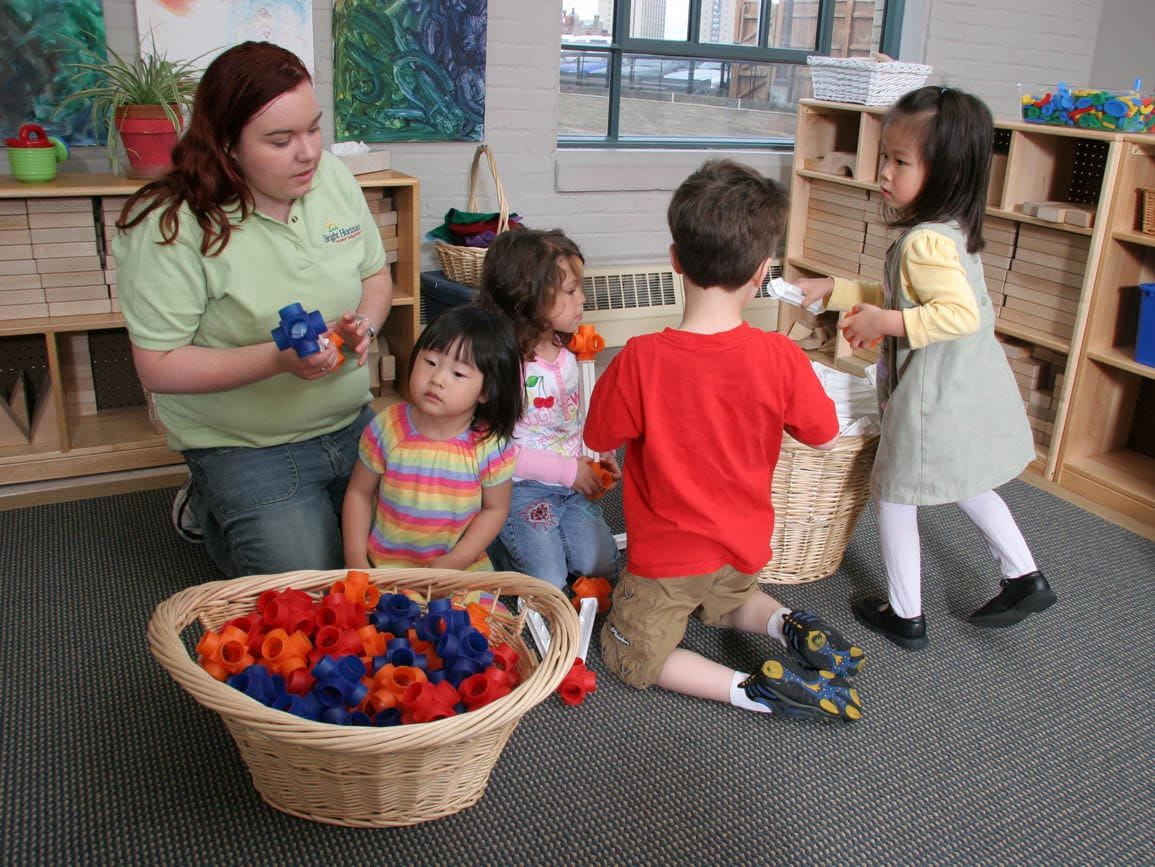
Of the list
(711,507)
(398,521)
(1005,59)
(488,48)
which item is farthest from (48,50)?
(1005,59)

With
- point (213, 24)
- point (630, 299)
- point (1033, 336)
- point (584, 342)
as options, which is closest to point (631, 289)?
point (630, 299)

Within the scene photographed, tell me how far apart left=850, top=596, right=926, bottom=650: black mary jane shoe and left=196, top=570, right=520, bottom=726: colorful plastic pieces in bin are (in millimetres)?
888

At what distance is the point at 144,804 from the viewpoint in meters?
1.59

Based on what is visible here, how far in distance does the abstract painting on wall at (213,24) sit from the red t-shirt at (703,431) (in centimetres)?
182

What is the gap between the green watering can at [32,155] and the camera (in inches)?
98.4

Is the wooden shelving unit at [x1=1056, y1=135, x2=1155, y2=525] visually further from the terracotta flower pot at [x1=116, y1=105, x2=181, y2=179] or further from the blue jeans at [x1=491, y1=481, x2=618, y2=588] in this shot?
the terracotta flower pot at [x1=116, y1=105, x2=181, y2=179]

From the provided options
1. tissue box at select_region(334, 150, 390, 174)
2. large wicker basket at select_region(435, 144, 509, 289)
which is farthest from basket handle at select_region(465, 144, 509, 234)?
tissue box at select_region(334, 150, 390, 174)

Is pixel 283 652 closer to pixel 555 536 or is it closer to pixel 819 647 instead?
pixel 555 536

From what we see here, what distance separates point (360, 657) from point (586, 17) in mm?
3096

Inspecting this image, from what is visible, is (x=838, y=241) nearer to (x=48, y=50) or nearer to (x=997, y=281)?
(x=997, y=281)

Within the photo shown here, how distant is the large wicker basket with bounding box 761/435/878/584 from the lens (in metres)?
2.13

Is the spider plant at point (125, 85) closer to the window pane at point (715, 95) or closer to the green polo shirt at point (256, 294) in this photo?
the green polo shirt at point (256, 294)

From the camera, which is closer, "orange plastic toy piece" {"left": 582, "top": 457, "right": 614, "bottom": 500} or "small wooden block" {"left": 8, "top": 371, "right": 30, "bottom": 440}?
"orange plastic toy piece" {"left": 582, "top": 457, "right": 614, "bottom": 500}

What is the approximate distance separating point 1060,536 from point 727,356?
1.42 metres
